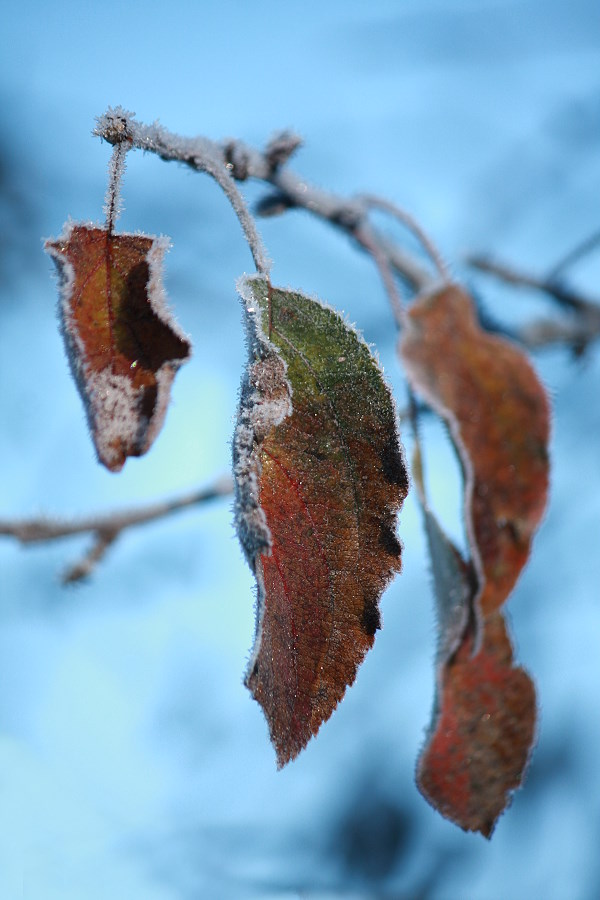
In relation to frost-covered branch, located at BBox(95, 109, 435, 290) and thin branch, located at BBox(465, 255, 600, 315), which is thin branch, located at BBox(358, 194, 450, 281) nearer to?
frost-covered branch, located at BBox(95, 109, 435, 290)

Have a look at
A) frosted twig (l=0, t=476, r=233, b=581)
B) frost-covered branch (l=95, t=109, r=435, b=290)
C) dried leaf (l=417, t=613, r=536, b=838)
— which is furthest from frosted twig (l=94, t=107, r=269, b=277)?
frosted twig (l=0, t=476, r=233, b=581)

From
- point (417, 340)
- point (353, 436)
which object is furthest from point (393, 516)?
point (417, 340)

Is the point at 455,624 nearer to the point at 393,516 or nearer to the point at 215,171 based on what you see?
the point at 393,516

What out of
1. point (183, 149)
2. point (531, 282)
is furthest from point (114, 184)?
point (531, 282)

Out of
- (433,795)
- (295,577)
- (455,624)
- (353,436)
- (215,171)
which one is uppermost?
(215,171)

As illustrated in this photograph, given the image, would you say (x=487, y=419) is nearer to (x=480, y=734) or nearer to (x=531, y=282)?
(x=480, y=734)

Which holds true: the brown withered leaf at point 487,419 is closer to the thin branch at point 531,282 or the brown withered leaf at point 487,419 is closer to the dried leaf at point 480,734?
the dried leaf at point 480,734
